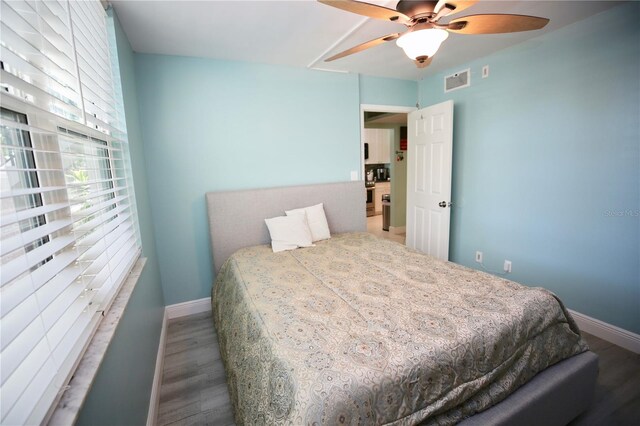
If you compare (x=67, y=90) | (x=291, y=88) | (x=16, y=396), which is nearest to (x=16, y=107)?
(x=67, y=90)

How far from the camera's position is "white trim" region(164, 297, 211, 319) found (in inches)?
111

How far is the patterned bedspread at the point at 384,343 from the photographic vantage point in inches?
41.6

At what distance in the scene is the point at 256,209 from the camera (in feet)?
9.45

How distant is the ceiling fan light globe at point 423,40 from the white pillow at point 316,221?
1806mm

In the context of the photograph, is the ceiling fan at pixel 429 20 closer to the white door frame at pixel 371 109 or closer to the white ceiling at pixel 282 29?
the white ceiling at pixel 282 29

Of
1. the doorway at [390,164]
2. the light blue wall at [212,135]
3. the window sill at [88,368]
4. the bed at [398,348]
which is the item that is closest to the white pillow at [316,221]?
the light blue wall at [212,135]

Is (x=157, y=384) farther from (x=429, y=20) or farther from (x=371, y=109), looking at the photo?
(x=371, y=109)

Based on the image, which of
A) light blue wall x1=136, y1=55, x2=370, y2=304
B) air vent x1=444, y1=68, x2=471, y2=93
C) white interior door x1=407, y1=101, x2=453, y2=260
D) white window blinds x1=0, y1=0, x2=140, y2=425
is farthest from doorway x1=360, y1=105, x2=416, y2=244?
white window blinds x1=0, y1=0, x2=140, y2=425

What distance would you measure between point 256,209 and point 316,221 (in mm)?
613

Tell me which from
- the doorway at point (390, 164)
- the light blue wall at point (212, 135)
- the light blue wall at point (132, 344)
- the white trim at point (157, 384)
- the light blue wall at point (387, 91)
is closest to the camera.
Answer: the light blue wall at point (132, 344)

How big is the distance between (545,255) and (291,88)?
9.57 ft

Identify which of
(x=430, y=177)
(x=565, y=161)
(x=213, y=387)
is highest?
(x=565, y=161)

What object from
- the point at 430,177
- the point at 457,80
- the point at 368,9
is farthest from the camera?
the point at 430,177

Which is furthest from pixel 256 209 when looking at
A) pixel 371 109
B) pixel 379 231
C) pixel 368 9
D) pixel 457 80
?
pixel 379 231
